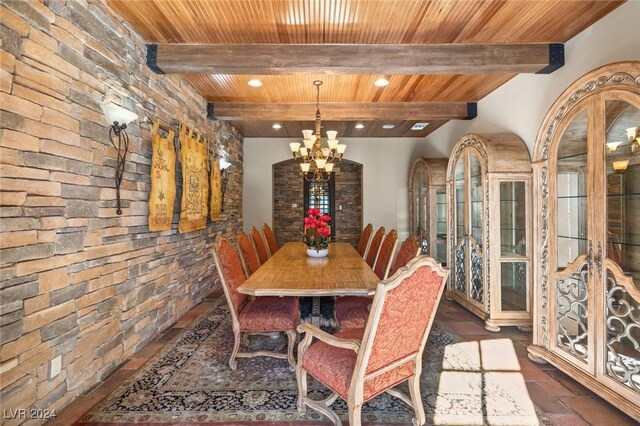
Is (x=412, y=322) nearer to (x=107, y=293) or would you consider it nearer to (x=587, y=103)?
(x=587, y=103)

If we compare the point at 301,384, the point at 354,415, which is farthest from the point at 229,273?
the point at 354,415

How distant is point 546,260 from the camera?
8.09 ft

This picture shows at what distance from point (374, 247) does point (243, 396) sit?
2221mm

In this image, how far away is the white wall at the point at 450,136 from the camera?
220 centimetres

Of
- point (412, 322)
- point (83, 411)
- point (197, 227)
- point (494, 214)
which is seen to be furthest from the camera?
point (197, 227)

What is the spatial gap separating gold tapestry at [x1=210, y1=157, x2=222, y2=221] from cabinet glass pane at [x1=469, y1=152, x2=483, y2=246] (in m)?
3.26

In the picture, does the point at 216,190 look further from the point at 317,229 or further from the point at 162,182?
the point at 317,229

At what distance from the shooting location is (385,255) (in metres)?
2.95

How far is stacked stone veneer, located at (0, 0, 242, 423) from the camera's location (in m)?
1.52

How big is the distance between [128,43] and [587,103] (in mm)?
3431

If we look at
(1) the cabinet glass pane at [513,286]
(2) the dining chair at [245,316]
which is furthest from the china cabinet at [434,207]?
(2) the dining chair at [245,316]

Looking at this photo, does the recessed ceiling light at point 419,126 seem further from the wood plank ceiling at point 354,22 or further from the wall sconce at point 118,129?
the wall sconce at point 118,129

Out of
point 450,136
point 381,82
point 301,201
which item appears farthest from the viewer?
point 301,201

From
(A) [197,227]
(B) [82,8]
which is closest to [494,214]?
(A) [197,227]
